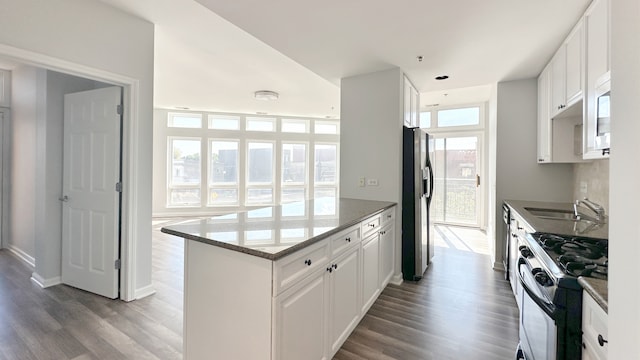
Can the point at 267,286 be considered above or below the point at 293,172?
below

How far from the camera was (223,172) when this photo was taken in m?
7.55

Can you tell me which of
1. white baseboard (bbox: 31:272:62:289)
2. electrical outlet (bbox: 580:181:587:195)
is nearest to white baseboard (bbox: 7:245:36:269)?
white baseboard (bbox: 31:272:62:289)

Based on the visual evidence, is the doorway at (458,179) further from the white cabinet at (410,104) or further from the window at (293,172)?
the window at (293,172)

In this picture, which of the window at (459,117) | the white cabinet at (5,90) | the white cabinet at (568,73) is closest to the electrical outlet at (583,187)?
the white cabinet at (568,73)

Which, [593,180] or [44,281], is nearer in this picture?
[593,180]

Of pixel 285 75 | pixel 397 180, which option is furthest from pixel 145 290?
pixel 285 75

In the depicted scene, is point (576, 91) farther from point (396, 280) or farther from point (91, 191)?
point (91, 191)

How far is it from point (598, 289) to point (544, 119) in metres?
2.84

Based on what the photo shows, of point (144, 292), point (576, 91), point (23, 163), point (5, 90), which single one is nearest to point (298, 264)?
point (144, 292)

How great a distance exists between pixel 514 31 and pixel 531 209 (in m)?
1.79

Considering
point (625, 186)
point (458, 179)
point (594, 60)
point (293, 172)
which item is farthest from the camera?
point (293, 172)

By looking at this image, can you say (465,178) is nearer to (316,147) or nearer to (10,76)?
(316,147)

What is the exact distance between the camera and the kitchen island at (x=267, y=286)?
1.38 metres

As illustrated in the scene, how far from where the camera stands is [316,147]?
26.8 feet
